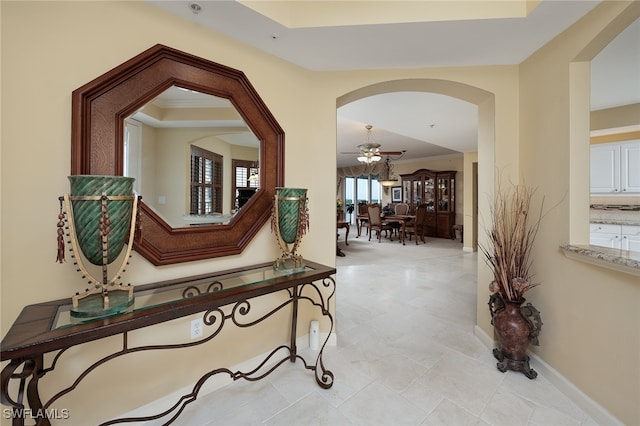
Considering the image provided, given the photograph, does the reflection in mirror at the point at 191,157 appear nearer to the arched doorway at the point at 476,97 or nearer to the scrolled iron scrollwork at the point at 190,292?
the scrolled iron scrollwork at the point at 190,292

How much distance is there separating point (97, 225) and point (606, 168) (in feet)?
17.5

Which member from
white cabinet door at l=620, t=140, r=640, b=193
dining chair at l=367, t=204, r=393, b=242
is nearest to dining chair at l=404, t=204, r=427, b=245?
dining chair at l=367, t=204, r=393, b=242

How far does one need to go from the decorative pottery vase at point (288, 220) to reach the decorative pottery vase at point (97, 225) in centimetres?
77

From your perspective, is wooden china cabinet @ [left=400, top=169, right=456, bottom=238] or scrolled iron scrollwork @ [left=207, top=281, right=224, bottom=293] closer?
scrolled iron scrollwork @ [left=207, top=281, right=224, bottom=293]

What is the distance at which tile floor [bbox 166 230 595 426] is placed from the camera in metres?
1.44

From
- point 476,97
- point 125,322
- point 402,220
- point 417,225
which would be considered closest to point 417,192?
point 417,225

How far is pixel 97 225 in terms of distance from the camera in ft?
3.41

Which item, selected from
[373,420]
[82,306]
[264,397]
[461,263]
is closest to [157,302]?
[82,306]

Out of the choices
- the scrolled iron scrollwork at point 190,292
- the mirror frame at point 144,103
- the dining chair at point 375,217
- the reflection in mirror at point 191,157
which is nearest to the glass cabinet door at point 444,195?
the dining chair at point 375,217

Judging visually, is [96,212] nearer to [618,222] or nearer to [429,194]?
[618,222]

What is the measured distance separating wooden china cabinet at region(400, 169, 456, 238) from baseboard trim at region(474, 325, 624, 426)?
630cm

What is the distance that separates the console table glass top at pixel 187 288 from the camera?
104 cm

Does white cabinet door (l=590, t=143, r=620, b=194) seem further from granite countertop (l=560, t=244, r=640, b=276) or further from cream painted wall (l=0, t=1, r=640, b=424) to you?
granite countertop (l=560, t=244, r=640, b=276)

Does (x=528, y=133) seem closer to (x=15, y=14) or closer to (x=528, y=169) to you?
(x=528, y=169)
